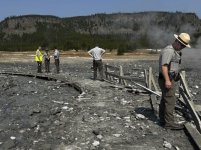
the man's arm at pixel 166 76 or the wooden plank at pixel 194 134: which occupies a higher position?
the man's arm at pixel 166 76

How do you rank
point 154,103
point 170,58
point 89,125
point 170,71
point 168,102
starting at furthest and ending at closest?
point 154,103
point 89,125
point 168,102
point 170,71
point 170,58

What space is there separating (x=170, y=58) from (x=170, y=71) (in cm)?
30

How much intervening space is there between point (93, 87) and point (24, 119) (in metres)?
5.90

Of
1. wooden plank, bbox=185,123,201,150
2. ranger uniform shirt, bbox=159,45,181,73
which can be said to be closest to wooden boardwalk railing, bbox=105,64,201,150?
wooden plank, bbox=185,123,201,150

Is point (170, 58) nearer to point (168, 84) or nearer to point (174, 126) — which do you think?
point (168, 84)

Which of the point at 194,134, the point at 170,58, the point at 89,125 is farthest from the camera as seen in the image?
the point at 89,125

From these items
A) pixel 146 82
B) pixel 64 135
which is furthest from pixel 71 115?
pixel 146 82

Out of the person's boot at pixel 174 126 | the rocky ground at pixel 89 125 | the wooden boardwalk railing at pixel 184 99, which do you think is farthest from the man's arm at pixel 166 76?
the rocky ground at pixel 89 125

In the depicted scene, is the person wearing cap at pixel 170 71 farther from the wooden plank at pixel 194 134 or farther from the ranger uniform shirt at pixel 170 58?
the wooden plank at pixel 194 134

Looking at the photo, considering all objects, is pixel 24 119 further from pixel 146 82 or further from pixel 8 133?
pixel 146 82

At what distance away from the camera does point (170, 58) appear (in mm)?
9492

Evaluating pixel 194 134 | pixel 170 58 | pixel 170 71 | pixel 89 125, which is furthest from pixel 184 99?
pixel 89 125

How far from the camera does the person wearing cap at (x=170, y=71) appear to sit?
9453 mm

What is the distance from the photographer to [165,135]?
9.48 m
